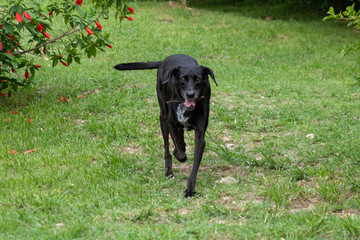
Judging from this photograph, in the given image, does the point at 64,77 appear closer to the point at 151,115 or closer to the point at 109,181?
the point at 151,115

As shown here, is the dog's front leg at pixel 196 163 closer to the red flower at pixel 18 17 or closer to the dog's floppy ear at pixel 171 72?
the dog's floppy ear at pixel 171 72


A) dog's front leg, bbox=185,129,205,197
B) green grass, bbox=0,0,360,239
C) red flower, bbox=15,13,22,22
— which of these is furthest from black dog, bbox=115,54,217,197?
red flower, bbox=15,13,22,22

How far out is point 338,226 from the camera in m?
3.89

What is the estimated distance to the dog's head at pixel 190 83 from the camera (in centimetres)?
469

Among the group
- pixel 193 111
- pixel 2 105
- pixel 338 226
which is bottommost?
pixel 2 105

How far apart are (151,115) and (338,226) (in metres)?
3.84

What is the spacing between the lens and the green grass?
157 inches

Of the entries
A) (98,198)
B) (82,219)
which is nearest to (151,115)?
(98,198)

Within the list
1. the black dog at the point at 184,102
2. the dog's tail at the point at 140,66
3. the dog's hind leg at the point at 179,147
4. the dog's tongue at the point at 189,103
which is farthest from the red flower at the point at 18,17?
the dog's tongue at the point at 189,103

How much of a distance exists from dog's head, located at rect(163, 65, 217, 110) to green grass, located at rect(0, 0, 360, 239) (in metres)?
0.83

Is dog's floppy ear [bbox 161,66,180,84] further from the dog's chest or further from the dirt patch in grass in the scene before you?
the dirt patch in grass

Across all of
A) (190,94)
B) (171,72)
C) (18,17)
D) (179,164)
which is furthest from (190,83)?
(18,17)

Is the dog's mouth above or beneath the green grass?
above

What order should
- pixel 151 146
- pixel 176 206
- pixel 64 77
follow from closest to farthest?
pixel 176 206 < pixel 151 146 < pixel 64 77
